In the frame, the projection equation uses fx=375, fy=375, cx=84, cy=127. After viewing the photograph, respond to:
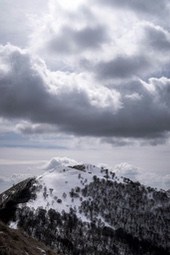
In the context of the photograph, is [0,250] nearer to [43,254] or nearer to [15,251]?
[15,251]

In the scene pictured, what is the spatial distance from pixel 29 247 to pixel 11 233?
4.17 m

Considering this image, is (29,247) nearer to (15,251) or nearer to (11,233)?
(11,233)

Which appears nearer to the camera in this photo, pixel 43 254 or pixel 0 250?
pixel 0 250

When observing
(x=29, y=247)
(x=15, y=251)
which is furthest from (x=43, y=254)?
(x=15, y=251)

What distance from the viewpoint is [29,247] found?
6856 cm

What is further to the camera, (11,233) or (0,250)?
(11,233)

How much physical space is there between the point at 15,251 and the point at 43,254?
41.1 ft

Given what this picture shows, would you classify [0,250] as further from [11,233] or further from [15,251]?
[11,233]

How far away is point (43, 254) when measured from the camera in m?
70.4

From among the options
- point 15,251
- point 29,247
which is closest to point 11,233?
point 29,247

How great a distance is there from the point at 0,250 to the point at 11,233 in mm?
12145

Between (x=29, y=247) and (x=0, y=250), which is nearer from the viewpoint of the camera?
(x=0, y=250)

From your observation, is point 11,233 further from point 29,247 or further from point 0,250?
point 0,250

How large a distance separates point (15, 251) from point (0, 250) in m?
3.33
